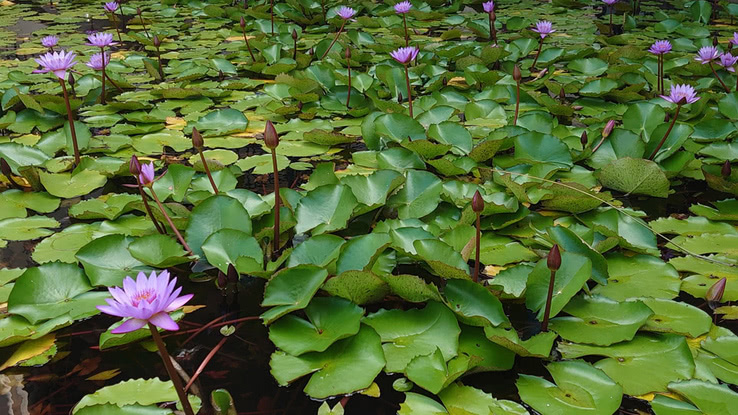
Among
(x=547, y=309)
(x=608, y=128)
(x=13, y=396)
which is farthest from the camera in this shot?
(x=608, y=128)

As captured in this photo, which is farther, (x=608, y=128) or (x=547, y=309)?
(x=608, y=128)

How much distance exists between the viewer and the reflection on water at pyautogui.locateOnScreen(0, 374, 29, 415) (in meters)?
1.18

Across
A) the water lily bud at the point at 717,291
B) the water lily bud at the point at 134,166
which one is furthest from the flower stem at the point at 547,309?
the water lily bud at the point at 134,166

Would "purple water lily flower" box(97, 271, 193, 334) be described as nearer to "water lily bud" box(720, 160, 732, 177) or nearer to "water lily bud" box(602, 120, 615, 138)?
"water lily bud" box(602, 120, 615, 138)

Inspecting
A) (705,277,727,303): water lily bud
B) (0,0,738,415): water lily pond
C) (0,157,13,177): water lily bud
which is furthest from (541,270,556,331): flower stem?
(0,157,13,177): water lily bud

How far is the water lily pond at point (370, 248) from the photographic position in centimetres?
123

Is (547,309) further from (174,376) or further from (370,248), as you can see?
(174,376)

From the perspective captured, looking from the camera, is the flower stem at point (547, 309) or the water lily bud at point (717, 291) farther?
the water lily bud at point (717, 291)

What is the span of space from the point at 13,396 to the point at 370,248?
868 millimetres

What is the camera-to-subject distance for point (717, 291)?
1.47 metres

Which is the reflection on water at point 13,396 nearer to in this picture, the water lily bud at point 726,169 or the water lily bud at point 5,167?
the water lily bud at point 5,167

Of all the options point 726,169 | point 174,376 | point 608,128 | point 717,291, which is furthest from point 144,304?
point 726,169

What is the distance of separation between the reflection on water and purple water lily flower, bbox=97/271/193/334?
0.42 metres

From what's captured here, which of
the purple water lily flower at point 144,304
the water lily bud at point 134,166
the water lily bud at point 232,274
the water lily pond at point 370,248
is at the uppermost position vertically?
the purple water lily flower at point 144,304
